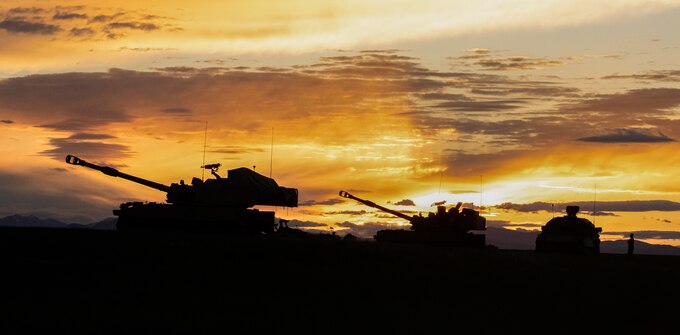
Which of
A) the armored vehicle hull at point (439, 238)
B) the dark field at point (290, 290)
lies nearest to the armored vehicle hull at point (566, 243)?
the armored vehicle hull at point (439, 238)

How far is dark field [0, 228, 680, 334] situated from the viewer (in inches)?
957

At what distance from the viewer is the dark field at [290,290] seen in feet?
79.7

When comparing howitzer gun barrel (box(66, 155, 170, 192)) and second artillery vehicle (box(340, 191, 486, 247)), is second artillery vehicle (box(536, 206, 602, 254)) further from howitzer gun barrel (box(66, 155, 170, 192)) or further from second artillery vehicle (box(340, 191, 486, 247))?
howitzer gun barrel (box(66, 155, 170, 192))

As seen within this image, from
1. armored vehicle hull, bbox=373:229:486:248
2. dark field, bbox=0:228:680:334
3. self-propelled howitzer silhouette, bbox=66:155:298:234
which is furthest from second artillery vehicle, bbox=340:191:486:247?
dark field, bbox=0:228:680:334

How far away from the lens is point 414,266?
41188mm

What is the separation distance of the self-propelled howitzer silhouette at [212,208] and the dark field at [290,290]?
14310mm

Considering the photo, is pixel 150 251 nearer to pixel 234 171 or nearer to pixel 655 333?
pixel 655 333

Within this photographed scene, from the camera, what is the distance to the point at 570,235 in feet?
222

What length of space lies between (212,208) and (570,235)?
903 inches

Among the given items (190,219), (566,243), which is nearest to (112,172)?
(190,219)

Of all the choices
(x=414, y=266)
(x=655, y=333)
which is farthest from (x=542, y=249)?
(x=655, y=333)

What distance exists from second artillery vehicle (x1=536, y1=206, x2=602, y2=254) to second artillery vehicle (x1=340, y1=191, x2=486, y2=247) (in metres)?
4.90

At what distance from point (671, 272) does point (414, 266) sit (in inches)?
669

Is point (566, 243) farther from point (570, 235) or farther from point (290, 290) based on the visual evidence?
point (290, 290)
